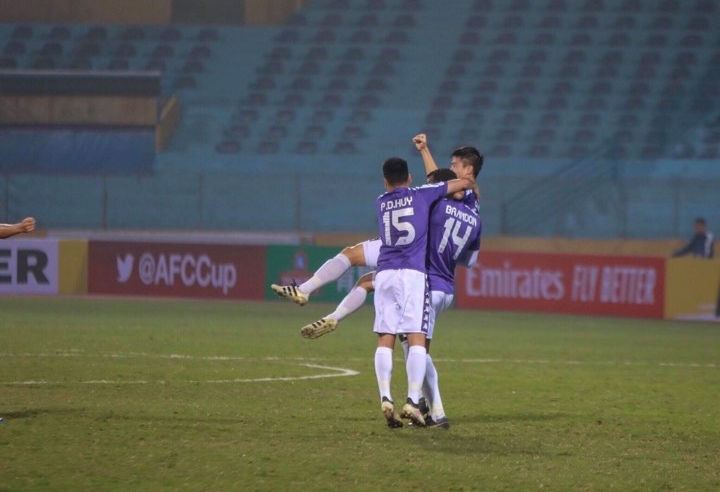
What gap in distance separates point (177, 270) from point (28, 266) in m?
3.22

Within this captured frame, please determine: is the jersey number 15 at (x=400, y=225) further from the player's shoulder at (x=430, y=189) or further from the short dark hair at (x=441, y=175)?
the short dark hair at (x=441, y=175)

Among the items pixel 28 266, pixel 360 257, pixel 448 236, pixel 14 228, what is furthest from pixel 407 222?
pixel 28 266

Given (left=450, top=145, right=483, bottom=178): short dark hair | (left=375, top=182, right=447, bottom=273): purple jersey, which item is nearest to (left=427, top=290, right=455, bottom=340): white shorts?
(left=375, top=182, right=447, bottom=273): purple jersey

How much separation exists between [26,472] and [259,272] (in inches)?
854

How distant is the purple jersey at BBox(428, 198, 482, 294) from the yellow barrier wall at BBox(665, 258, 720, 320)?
1723cm

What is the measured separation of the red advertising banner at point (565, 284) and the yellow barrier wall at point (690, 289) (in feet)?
0.56

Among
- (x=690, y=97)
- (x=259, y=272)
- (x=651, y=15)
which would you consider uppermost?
(x=651, y=15)

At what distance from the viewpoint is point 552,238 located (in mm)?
32875

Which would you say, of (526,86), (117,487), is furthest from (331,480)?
(526,86)

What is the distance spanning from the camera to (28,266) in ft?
96.1

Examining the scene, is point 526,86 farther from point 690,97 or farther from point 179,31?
point 179,31

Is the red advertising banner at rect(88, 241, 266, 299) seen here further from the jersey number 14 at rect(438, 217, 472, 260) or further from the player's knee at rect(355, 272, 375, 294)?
the jersey number 14 at rect(438, 217, 472, 260)

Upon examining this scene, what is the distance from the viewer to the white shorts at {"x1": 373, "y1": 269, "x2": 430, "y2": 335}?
10.3 m

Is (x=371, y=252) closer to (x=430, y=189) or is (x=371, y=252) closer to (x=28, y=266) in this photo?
(x=430, y=189)
